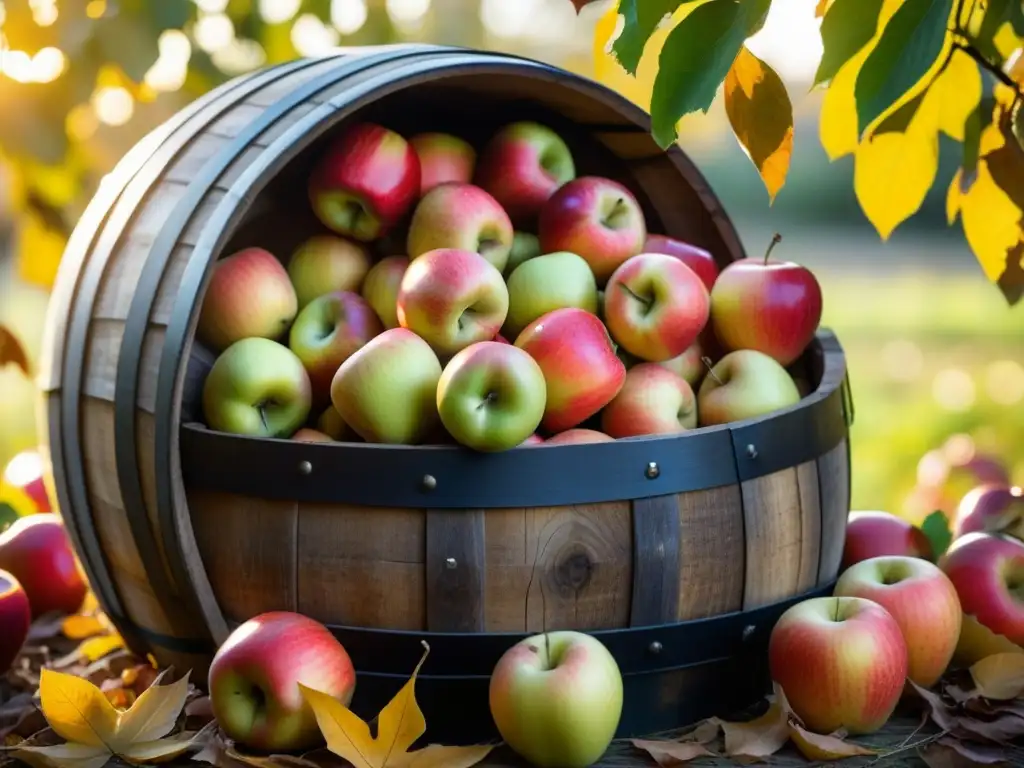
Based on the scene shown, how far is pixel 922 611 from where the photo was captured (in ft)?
5.69

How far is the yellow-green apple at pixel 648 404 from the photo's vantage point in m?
1.77

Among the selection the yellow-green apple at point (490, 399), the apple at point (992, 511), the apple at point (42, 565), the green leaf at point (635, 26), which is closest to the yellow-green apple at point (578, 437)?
the yellow-green apple at point (490, 399)

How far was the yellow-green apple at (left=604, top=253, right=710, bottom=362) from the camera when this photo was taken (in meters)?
1.84

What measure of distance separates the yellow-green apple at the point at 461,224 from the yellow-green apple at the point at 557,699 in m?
0.67

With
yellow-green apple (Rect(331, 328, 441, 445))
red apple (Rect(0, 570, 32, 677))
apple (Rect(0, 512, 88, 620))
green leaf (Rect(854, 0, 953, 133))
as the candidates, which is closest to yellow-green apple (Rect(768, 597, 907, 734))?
yellow-green apple (Rect(331, 328, 441, 445))

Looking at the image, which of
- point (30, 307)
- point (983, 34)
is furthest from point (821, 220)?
point (983, 34)

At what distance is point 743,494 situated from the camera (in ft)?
5.47

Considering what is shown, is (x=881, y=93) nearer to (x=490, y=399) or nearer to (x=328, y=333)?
(x=490, y=399)

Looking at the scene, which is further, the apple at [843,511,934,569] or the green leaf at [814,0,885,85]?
the apple at [843,511,934,569]

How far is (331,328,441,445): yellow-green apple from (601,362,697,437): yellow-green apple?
30cm

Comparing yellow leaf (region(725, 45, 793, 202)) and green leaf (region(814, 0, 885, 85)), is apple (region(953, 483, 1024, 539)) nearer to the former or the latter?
yellow leaf (region(725, 45, 793, 202))

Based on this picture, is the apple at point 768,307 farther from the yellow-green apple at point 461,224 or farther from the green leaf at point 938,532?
the green leaf at point 938,532

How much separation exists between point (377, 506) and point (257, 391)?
294 millimetres

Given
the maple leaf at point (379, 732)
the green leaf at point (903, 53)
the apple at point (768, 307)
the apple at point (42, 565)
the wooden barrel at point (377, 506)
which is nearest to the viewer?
the green leaf at point (903, 53)
